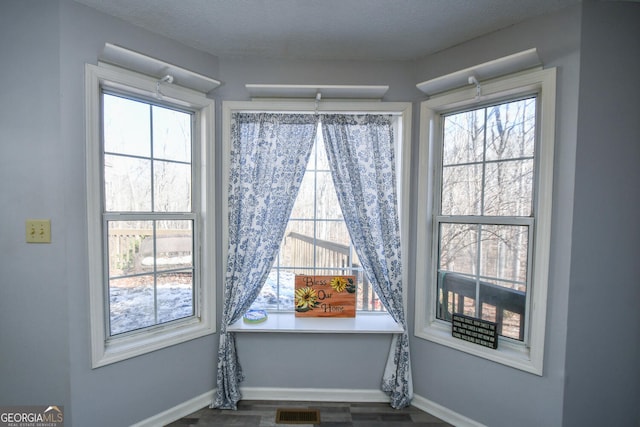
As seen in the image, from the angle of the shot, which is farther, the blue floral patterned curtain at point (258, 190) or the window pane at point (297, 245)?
the window pane at point (297, 245)

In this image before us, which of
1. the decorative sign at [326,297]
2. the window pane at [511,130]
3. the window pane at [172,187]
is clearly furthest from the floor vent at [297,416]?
the window pane at [511,130]

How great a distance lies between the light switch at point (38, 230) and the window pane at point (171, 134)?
0.71 m

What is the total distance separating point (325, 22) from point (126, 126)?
1441 mm

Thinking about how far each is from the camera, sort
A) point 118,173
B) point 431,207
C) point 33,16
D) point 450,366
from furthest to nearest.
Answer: point 431,207 < point 450,366 < point 118,173 < point 33,16

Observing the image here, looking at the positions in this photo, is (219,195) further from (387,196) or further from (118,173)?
(387,196)

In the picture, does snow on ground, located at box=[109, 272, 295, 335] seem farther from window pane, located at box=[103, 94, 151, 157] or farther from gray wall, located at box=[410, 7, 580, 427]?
gray wall, located at box=[410, 7, 580, 427]

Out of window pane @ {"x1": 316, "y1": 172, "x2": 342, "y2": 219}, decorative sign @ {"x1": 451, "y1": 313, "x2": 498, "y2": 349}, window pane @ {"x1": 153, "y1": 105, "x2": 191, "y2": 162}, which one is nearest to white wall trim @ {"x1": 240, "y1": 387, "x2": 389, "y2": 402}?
decorative sign @ {"x1": 451, "y1": 313, "x2": 498, "y2": 349}

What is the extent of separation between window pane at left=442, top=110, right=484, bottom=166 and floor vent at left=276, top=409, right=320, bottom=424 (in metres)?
2.09

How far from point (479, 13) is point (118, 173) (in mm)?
2420

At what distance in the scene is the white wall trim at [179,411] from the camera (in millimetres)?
1768

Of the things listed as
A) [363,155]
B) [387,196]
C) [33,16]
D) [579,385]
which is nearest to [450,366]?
[579,385]

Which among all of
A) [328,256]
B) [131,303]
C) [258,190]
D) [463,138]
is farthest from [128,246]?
[463,138]

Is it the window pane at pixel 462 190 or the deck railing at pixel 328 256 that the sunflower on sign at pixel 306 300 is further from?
the window pane at pixel 462 190

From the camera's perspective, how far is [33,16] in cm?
143
